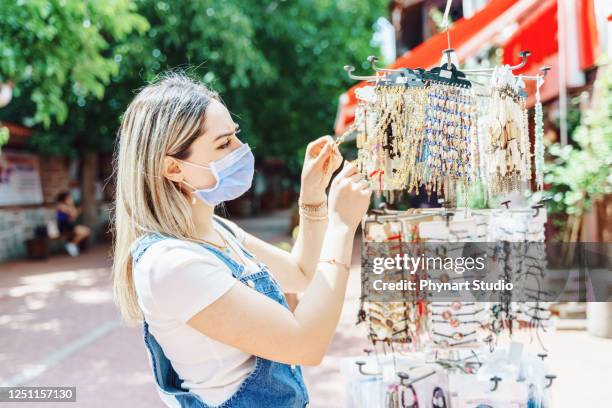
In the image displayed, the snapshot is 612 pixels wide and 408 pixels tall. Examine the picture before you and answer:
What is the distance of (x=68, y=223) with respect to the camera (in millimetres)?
11969

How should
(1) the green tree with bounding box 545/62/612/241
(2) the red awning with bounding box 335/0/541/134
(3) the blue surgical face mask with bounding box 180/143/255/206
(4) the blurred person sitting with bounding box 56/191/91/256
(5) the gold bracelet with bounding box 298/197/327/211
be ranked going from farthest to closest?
1. (4) the blurred person sitting with bounding box 56/191/91/256
2. (1) the green tree with bounding box 545/62/612/241
3. (2) the red awning with bounding box 335/0/541/134
4. (5) the gold bracelet with bounding box 298/197/327/211
5. (3) the blue surgical face mask with bounding box 180/143/255/206

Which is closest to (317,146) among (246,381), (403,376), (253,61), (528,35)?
(246,381)

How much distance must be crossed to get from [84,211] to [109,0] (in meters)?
8.36

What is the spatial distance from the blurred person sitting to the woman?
11.3 meters

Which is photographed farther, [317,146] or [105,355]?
[105,355]

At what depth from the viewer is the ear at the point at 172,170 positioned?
4.64ft

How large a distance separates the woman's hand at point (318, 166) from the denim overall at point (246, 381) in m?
0.36

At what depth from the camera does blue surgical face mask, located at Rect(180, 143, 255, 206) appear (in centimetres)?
150

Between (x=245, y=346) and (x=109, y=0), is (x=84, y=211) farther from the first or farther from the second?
(x=245, y=346)

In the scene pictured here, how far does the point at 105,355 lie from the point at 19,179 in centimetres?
811

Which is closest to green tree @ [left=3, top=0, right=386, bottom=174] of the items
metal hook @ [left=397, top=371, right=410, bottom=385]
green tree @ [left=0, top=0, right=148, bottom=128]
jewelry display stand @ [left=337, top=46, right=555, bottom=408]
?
green tree @ [left=0, top=0, right=148, bottom=128]

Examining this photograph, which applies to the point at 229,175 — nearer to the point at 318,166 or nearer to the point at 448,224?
the point at 318,166

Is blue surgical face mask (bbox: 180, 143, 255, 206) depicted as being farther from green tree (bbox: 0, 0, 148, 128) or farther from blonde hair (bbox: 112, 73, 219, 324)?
green tree (bbox: 0, 0, 148, 128)

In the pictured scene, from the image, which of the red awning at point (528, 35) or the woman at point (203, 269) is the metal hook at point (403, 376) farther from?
the red awning at point (528, 35)
